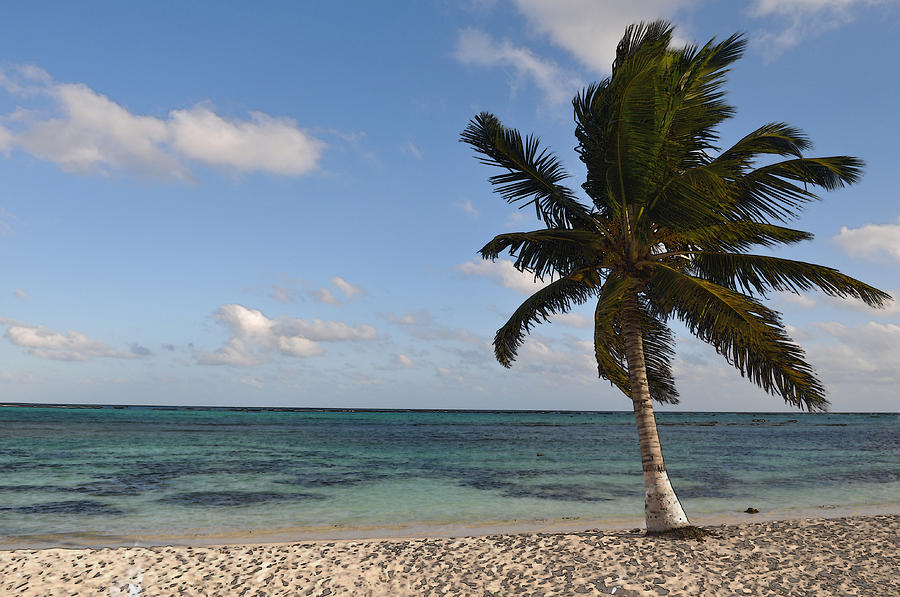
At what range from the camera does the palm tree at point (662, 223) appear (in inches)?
365

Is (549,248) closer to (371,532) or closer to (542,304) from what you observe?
(542,304)

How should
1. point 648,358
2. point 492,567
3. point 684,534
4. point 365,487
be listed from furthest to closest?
1. point 365,487
2. point 648,358
3. point 684,534
4. point 492,567

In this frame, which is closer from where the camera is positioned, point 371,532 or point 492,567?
point 492,567

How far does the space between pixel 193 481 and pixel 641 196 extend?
22.1 metres

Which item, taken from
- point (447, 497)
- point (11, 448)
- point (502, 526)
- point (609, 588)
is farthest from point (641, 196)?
point (11, 448)

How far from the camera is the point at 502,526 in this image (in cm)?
1502

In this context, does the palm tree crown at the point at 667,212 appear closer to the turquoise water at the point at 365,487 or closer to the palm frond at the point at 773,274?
the palm frond at the point at 773,274

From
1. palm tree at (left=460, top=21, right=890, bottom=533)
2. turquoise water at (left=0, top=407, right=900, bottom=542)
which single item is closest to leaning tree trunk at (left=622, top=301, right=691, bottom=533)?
palm tree at (left=460, top=21, right=890, bottom=533)

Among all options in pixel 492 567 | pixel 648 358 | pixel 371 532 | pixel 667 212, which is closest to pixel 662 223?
pixel 667 212

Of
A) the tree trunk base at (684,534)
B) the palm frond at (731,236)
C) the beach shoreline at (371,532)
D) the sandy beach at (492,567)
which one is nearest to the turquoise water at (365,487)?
the beach shoreline at (371,532)

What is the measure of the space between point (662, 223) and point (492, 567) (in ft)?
22.0

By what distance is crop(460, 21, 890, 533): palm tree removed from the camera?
9281mm

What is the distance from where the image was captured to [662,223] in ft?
34.0

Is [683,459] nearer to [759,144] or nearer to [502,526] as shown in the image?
[502,526]
